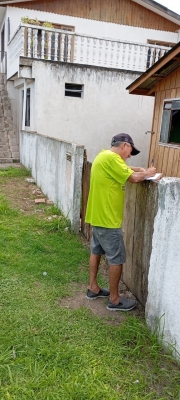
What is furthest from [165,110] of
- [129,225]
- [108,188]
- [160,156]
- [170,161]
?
[108,188]

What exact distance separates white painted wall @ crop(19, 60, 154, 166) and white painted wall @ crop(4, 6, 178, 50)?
471cm

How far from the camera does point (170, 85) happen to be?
7625mm

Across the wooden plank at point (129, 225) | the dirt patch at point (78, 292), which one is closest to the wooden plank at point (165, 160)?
the dirt patch at point (78, 292)

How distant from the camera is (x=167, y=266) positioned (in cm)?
239

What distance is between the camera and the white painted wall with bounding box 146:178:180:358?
2275mm

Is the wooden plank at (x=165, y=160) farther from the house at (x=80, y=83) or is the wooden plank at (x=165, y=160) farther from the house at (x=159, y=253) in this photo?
the house at (x=159, y=253)

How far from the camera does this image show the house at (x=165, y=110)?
7.24 m

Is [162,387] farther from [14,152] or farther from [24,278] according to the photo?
[14,152]

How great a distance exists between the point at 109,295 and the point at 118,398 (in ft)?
4.05

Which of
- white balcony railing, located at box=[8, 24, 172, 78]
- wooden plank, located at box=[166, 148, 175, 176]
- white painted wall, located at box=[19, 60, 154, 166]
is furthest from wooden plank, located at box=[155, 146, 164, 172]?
white balcony railing, located at box=[8, 24, 172, 78]

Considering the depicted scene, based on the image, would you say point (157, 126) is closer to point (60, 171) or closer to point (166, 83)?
point (166, 83)

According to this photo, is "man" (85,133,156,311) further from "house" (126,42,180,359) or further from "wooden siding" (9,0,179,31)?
"wooden siding" (9,0,179,31)

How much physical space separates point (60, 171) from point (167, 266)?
12.3 ft

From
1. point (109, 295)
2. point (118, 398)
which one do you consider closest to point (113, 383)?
point (118, 398)
